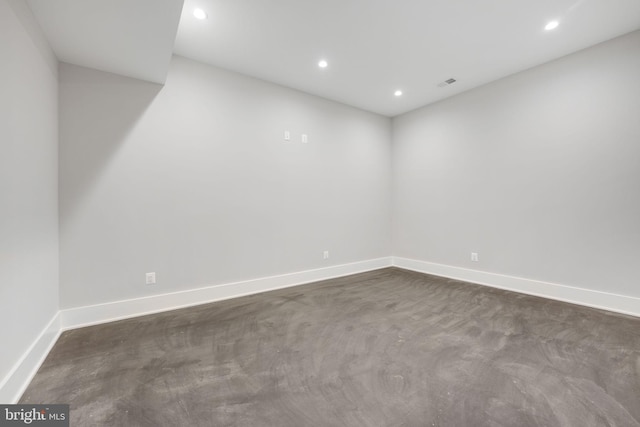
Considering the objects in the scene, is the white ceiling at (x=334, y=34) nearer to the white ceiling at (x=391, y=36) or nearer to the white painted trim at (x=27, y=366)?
the white ceiling at (x=391, y=36)

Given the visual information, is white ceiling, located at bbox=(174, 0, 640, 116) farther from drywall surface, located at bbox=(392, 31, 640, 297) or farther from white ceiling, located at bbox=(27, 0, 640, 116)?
drywall surface, located at bbox=(392, 31, 640, 297)

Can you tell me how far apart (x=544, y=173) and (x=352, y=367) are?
327 centimetres

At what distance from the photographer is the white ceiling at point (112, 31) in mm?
1765

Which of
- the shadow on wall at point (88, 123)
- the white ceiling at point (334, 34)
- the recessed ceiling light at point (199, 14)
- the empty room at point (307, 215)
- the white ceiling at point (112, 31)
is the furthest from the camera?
the shadow on wall at point (88, 123)

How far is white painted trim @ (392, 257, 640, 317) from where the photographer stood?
271cm

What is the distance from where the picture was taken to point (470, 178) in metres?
3.93

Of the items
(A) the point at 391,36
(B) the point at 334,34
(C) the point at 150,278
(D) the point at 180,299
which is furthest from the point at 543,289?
(C) the point at 150,278

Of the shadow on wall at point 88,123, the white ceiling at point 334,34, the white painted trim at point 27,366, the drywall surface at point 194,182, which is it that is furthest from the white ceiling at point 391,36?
the white painted trim at point 27,366

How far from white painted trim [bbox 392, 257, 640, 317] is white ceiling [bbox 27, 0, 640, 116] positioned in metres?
2.69

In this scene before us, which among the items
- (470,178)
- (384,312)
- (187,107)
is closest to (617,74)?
(470,178)

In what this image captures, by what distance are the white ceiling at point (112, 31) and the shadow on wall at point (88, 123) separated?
0.14 meters

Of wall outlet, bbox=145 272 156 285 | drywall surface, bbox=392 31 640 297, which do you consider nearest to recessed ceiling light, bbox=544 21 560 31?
drywall surface, bbox=392 31 640 297

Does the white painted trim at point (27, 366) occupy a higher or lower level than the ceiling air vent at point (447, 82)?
lower

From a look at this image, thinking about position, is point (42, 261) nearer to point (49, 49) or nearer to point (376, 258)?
point (49, 49)
